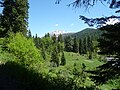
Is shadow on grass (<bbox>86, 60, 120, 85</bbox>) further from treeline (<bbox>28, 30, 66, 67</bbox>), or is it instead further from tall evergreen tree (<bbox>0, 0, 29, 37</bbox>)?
treeline (<bbox>28, 30, 66, 67</bbox>)

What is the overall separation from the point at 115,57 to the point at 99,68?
0.73 metres

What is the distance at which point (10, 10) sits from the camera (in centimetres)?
5316

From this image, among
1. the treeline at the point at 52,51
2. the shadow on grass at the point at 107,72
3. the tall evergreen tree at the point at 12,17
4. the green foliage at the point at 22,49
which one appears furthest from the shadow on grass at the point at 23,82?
the treeline at the point at 52,51

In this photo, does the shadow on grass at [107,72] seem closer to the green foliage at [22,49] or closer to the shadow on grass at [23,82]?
the shadow on grass at [23,82]

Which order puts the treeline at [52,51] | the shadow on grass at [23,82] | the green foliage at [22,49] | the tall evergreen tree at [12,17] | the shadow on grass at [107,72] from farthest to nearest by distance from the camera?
1. the treeline at [52,51]
2. the tall evergreen tree at [12,17]
3. the green foliage at [22,49]
4. the shadow on grass at [107,72]
5. the shadow on grass at [23,82]

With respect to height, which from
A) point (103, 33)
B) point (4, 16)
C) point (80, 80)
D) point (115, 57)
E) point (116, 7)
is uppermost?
point (4, 16)

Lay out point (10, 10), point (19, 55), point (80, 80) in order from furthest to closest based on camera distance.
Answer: point (10, 10) → point (19, 55) → point (80, 80)

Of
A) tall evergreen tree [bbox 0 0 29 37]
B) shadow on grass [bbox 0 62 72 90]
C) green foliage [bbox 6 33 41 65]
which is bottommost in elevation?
shadow on grass [bbox 0 62 72 90]

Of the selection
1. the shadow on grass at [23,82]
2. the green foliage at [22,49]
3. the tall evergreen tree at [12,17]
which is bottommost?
the shadow on grass at [23,82]

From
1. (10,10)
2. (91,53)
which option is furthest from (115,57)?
(91,53)

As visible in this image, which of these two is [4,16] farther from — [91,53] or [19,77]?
[91,53]

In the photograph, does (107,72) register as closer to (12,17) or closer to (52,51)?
(12,17)

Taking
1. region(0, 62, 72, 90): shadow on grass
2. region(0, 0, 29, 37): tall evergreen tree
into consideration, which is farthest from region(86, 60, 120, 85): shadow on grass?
region(0, 0, 29, 37): tall evergreen tree

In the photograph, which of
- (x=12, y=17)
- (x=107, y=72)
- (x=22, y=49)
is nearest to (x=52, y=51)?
(x=12, y=17)
